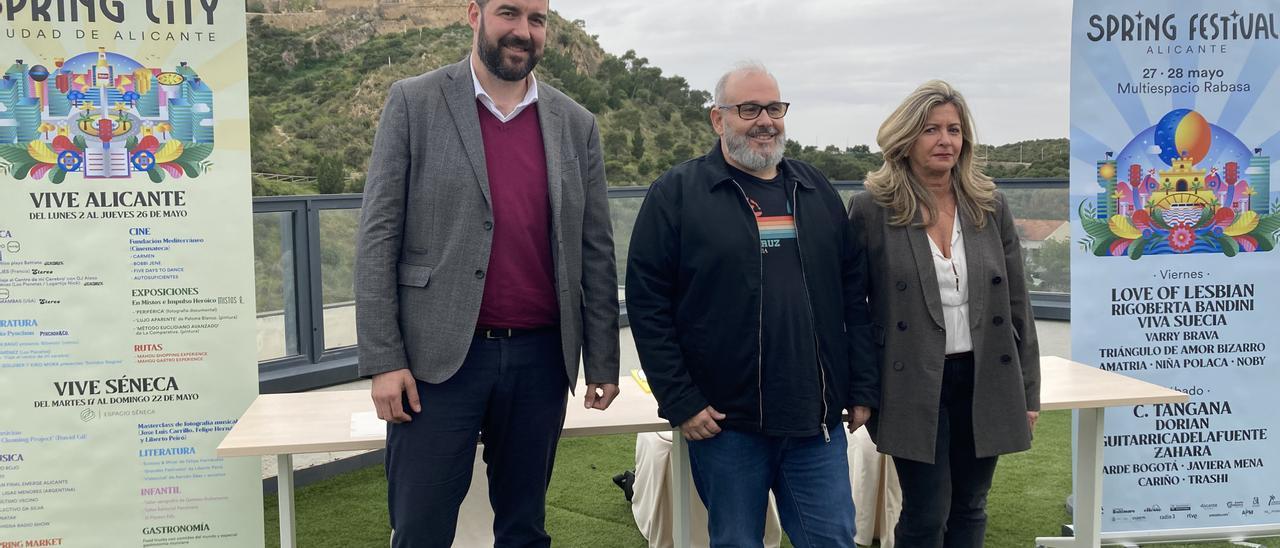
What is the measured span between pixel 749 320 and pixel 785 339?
9cm

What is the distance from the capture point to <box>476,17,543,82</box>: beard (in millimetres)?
2109

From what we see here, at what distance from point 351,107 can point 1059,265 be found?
26.4 m

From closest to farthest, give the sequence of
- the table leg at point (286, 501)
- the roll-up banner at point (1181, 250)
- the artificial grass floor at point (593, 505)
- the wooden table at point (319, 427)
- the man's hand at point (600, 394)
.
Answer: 1. the man's hand at point (600, 394)
2. the wooden table at point (319, 427)
3. the table leg at point (286, 501)
4. the roll-up banner at point (1181, 250)
5. the artificial grass floor at point (593, 505)

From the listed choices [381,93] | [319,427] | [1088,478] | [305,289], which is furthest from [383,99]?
[1088,478]

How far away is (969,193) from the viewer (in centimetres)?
243

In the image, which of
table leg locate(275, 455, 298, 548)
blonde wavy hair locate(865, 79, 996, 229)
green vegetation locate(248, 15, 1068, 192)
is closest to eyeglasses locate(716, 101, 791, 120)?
blonde wavy hair locate(865, 79, 996, 229)

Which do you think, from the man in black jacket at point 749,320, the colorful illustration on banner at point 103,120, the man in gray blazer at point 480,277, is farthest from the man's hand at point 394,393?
the colorful illustration on banner at point 103,120

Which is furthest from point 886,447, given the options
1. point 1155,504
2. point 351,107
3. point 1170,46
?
point 351,107

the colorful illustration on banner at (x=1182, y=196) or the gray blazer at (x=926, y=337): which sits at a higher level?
the colorful illustration on banner at (x=1182, y=196)

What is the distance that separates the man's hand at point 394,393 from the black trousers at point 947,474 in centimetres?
111

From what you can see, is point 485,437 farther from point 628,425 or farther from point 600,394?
point 628,425

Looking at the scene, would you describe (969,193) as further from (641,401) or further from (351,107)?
(351,107)

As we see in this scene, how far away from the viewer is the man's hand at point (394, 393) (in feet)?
6.88

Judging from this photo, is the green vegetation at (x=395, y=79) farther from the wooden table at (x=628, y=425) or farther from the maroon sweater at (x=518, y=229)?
the maroon sweater at (x=518, y=229)
